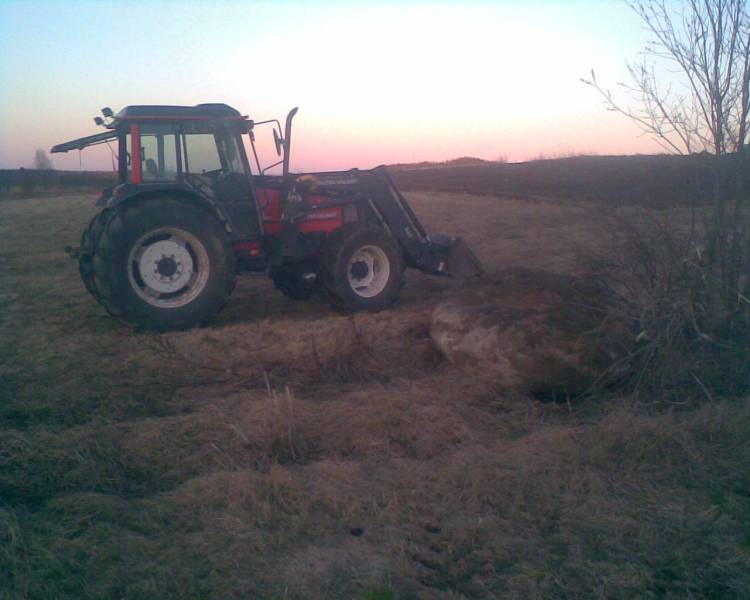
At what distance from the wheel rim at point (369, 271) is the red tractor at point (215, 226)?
13mm

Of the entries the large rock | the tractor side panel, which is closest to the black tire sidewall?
the tractor side panel

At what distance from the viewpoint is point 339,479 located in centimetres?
436

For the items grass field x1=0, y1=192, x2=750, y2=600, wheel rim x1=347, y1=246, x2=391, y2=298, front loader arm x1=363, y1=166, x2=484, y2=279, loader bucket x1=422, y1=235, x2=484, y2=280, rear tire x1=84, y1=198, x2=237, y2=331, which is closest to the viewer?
grass field x1=0, y1=192, x2=750, y2=600

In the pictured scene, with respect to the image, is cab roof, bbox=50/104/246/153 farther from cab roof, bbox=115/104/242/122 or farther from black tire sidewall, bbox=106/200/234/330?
black tire sidewall, bbox=106/200/234/330

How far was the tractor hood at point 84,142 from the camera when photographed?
26.7ft

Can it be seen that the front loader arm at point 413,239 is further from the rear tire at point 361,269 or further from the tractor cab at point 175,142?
the tractor cab at point 175,142

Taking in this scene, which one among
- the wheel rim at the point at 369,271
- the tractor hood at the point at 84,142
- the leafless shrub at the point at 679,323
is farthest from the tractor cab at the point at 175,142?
the leafless shrub at the point at 679,323

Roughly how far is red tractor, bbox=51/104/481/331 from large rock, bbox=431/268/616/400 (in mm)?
2153

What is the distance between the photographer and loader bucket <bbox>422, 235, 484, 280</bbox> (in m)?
9.65

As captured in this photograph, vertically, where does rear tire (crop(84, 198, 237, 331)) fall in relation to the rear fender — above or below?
below

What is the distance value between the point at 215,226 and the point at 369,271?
7.18 feet

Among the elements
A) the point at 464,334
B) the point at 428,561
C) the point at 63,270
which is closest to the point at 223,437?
the point at 428,561

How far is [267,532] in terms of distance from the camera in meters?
3.77

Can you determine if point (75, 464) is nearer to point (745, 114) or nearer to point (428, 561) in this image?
point (428, 561)
